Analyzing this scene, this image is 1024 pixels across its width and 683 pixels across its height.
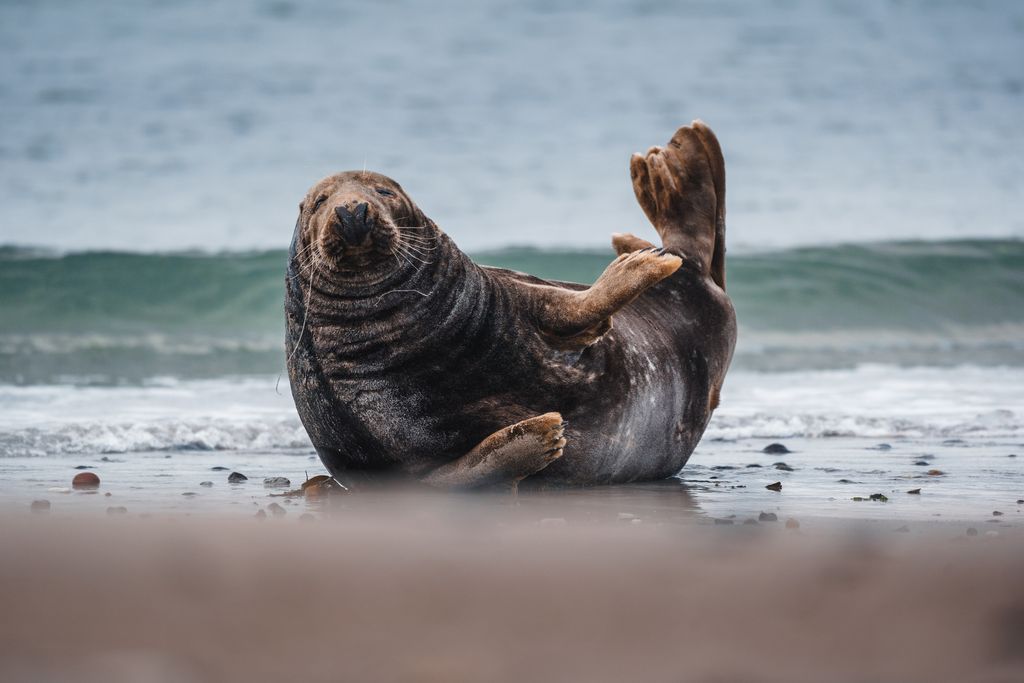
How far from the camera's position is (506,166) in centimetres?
2330

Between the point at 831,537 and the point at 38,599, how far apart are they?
2169 mm

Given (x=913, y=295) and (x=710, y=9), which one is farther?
(x=710, y=9)

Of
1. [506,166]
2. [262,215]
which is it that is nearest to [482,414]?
[262,215]

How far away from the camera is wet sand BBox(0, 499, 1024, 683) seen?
7.49 ft

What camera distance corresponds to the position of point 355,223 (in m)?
4.36

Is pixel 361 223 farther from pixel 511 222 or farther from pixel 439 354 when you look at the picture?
pixel 511 222

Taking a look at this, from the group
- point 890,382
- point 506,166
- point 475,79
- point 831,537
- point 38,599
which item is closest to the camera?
point 38,599

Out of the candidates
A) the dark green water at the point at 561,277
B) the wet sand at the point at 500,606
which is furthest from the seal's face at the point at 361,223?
the dark green water at the point at 561,277

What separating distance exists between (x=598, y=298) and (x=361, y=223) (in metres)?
0.92

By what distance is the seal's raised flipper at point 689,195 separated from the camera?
6484 mm

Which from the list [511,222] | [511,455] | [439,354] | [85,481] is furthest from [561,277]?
[511,455]

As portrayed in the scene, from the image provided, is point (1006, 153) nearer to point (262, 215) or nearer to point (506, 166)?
point (506, 166)

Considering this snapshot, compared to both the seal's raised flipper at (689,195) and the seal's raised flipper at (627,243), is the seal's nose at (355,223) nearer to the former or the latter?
the seal's raised flipper at (627,243)

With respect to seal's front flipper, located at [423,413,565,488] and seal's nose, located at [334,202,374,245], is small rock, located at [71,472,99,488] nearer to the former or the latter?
seal's front flipper, located at [423,413,565,488]
